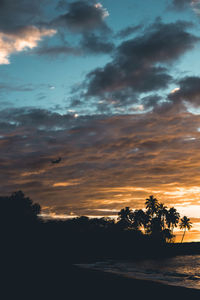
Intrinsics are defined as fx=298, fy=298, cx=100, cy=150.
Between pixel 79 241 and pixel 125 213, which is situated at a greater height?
pixel 125 213

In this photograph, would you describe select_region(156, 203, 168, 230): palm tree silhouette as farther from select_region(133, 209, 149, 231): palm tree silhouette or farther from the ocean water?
the ocean water

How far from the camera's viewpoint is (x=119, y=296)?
16734 millimetres

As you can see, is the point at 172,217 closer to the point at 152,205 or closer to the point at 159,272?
the point at 152,205

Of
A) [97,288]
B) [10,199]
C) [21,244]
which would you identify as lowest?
[21,244]

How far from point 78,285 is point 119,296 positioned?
15.0 ft

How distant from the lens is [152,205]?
5034 inches

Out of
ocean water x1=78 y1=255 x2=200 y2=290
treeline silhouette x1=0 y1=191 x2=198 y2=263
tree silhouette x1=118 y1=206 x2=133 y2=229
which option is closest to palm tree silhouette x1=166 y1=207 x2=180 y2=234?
treeline silhouette x1=0 y1=191 x2=198 y2=263

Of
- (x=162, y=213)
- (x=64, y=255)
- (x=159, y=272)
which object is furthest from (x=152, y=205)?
(x=159, y=272)

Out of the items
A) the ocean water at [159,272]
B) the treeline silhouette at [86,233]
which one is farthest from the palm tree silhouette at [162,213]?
the ocean water at [159,272]

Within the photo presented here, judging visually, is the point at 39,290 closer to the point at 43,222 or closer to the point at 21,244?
the point at 21,244

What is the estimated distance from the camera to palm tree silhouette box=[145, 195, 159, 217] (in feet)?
417

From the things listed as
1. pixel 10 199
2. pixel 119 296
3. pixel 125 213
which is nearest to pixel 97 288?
pixel 119 296

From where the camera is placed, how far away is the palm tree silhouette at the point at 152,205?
12712 cm

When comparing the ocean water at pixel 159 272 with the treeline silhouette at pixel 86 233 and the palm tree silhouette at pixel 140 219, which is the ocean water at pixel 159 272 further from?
the palm tree silhouette at pixel 140 219
